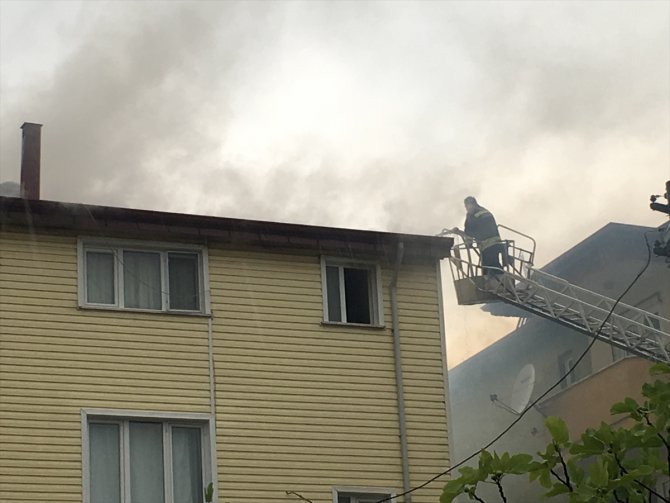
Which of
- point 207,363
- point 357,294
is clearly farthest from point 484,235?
point 207,363

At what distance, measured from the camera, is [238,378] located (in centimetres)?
2166

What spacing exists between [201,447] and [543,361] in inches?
618

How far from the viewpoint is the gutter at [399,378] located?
22.1 meters

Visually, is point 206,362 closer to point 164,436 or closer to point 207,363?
point 207,363

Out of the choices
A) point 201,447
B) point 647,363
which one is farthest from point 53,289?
point 647,363

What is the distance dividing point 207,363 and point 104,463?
221cm

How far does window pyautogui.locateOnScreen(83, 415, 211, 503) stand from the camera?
20.4m

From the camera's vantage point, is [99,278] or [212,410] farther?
[99,278]

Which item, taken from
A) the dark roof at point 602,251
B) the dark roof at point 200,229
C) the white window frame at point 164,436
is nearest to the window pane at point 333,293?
the dark roof at point 200,229

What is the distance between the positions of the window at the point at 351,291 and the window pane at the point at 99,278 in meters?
3.53

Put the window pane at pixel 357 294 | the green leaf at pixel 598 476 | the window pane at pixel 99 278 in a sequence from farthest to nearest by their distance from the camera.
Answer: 1. the window pane at pixel 357 294
2. the window pane at pixel 99 278
3. the green leaf at pixel 598 476

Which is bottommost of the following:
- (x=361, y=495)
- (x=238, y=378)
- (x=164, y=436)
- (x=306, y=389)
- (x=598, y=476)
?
(x=598, y=476)

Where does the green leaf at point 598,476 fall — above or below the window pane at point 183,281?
below

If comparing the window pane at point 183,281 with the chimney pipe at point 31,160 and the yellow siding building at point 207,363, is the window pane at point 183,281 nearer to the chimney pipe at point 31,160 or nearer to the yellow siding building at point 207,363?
the yellow siding building at point 207,363
